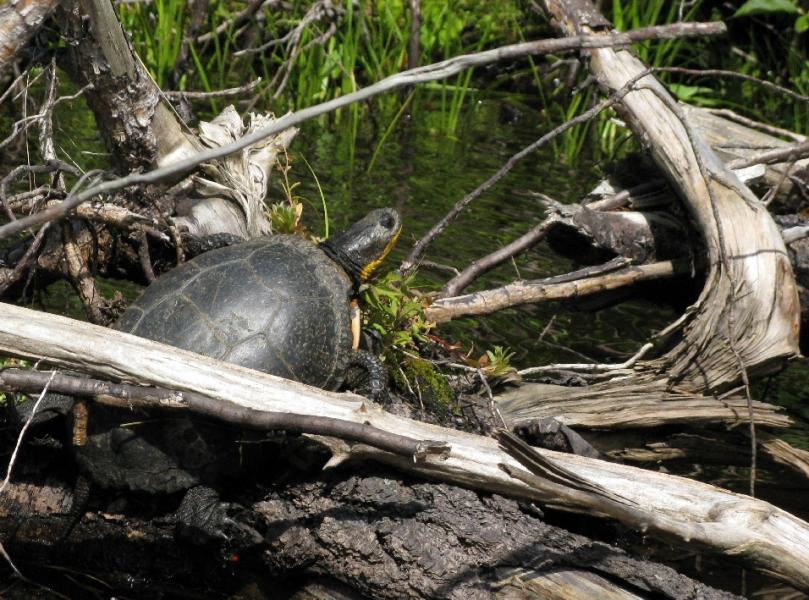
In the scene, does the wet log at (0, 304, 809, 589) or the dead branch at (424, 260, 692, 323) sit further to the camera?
the dead branch at (424, 260, 692, 323)

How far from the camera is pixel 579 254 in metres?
4.64

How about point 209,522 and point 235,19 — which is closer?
point 209,522

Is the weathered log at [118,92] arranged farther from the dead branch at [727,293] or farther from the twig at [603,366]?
the dead branch at [727,293]

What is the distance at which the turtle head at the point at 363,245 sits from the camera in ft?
12.8

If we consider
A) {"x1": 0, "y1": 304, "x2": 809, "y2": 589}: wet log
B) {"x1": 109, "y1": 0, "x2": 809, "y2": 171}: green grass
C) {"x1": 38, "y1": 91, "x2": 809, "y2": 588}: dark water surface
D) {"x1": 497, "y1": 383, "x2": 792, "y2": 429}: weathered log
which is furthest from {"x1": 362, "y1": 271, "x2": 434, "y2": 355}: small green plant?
{"x1": 109, "y1": 0, "x2": 809, "y2": 171}: green grass

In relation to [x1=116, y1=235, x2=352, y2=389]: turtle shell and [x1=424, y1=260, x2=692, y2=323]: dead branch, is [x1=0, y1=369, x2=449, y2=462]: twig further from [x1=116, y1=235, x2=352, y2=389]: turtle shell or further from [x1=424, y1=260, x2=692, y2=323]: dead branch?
[x1=424, y1=260, x2=692, y2=323]: dead branch

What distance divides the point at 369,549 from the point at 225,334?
872 millimetres

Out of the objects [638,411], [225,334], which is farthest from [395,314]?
[638,411]

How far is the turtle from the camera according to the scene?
10.3ft

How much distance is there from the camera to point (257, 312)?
3.35 metres

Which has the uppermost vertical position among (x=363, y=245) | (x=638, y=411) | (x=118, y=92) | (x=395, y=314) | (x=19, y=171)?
(x=118, y=92)

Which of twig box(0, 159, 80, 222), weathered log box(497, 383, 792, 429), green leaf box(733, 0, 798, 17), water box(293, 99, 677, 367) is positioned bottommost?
water box(293, 99, 677, 367)

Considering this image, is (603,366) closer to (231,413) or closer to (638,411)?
(638,411)

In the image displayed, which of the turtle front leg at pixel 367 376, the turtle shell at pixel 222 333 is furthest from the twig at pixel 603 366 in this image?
the turtle shell at pixel 222 333
